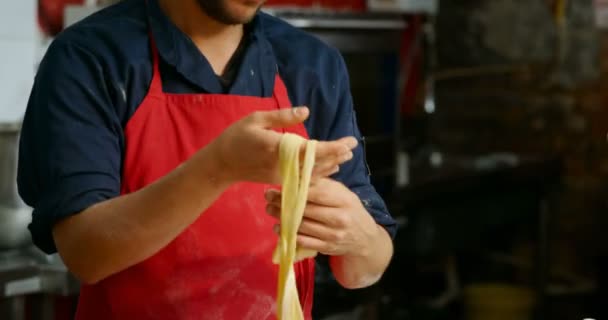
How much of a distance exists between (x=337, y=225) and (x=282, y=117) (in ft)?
0.72

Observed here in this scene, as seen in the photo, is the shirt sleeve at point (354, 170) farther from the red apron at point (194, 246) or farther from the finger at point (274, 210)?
the finger at point (274, 210)

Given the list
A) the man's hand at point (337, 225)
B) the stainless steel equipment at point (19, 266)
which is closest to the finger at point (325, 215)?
the man's hand at point (337, 225)

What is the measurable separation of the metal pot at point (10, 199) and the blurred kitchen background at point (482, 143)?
2.41 ft

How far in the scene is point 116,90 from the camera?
1275 mm

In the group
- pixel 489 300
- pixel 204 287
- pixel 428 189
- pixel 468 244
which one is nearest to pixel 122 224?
pixel 204 287

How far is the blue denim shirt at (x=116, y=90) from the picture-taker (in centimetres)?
119

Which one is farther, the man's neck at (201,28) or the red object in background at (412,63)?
the red object in background at (412,63)

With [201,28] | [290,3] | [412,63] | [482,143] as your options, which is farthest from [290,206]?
[482,143]

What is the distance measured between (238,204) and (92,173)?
256 millimetres

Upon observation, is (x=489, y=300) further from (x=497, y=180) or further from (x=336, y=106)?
(x=336, y=106)

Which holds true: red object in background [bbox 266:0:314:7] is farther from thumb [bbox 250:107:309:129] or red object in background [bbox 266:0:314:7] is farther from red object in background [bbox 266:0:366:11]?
thumb [bbox 250:107:309:129]

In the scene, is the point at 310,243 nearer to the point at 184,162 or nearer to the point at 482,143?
the point at 184,162

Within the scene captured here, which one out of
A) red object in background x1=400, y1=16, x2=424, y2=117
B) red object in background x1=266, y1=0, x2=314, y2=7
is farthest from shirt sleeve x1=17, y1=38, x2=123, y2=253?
red object in background x1=400, y1=16, x2=424, y2=117

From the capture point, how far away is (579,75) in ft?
14.1
